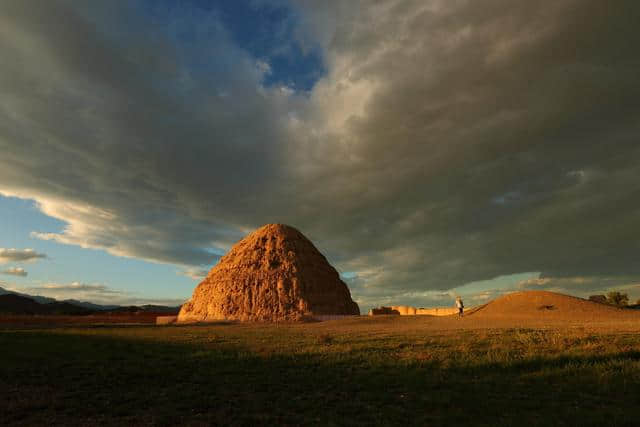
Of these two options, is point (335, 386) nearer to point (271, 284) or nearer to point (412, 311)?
point (271, 284)

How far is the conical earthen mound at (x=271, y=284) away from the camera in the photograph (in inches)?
2048

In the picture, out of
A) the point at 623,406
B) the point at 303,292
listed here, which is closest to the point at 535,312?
the point at 303,292

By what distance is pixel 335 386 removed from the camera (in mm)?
10383

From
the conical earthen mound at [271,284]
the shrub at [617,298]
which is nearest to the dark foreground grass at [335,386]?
the conical earthen mound at [271,284]

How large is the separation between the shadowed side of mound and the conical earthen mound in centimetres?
2009

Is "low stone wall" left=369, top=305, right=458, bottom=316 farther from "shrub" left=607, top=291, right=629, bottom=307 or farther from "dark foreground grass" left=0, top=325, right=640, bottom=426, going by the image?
"dark foreground grass" left=0, top=325, right=640, bottom=426

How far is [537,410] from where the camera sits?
26.6 feet

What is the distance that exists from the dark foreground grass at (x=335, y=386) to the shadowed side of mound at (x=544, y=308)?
3586 centimetres

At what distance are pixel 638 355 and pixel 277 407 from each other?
13.5 metres

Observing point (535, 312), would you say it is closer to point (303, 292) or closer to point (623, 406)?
point (303, 292)

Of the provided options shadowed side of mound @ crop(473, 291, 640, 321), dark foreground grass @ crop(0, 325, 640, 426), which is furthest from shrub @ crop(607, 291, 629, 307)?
dark foreground grass @ crop(0, 325, 640, 426)

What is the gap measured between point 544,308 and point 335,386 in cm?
4992

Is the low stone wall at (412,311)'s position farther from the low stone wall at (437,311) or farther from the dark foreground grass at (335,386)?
the dark foreground grass at (335,386)

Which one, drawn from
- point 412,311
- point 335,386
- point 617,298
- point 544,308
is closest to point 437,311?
point 412,311
